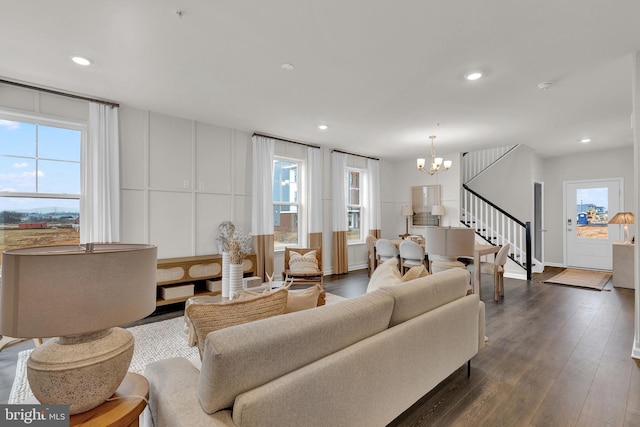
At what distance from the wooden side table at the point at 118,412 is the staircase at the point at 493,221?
6099 mm

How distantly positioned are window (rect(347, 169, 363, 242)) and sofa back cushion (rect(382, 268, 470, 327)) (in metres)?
4.68

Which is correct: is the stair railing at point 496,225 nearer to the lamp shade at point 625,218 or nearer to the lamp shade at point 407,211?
the lamp shade at point 407,211

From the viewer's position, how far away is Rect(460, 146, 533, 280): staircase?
6262 mm

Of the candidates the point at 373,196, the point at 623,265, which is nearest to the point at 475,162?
the point at 373,196

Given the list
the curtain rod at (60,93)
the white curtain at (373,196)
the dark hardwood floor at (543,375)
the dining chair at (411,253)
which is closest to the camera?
the dark hardwood floor at (543,375)

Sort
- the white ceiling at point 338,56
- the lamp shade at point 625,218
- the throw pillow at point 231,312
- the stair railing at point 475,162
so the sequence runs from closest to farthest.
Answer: the throw pillow at point 231,312 < the white ceiling at point 338,56 < the lamp shade at point 625,218 < the stair railing at point 475,162

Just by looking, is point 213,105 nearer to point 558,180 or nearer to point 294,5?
point 294,5

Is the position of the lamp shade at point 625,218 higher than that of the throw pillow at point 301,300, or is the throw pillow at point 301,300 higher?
the lamp shade at point 625,218

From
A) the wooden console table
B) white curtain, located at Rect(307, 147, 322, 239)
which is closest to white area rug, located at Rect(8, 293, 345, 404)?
the wooden console table

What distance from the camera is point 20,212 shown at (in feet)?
10.9

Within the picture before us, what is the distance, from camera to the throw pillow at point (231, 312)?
4.40 feet

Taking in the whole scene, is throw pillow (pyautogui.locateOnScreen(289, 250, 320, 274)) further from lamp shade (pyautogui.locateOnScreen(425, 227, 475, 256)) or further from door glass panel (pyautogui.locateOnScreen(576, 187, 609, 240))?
door glass panel (pyautogui.locateOnScreen(576, 187, 609, 240))

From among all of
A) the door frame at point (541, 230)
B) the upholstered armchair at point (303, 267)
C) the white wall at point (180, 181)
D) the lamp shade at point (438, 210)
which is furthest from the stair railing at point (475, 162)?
the white wall at point (180, 181)

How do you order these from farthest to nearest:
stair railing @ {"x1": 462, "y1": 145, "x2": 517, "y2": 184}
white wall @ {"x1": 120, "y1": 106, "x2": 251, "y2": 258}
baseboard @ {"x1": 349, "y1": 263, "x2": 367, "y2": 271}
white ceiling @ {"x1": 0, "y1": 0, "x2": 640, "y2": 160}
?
stair railing @ {"x1": 462, "y1": 145, "x2": 517, "y2": 184} < baseboard @ {"x1": 349, "y1": 263, "x2": 367, "y2": 271} < white wall @ {"x1": 120, "y1": 106, "x2": 251, "y2": 258} < white ceiling @ {"x1": 0, "y1": 0, "x2": 640, "y2": 160}
